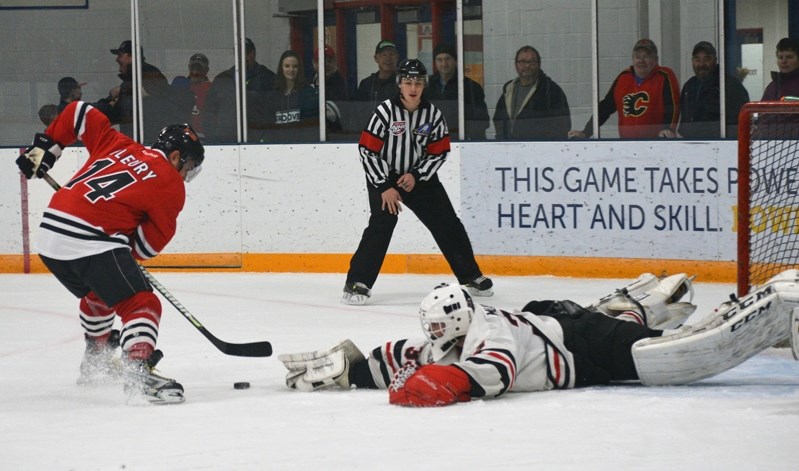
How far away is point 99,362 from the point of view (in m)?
4.36

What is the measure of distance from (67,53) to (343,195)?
6.99ft

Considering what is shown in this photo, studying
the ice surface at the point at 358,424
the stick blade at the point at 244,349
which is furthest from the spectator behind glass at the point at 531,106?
the stick blade at the point at 244,349

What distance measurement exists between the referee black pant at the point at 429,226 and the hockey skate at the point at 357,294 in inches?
1.5

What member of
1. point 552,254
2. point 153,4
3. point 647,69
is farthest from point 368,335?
point 153,4

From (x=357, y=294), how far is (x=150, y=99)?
100 inches

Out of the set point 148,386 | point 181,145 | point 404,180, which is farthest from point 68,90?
point 148,386

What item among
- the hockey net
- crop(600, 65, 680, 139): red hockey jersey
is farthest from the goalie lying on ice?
crop(600, 65, 680, 139): red hockey jersey

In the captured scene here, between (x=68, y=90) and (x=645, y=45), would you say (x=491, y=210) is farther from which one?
(x=68, y=90)

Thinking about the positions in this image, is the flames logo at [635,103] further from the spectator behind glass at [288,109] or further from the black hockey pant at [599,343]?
the black hockey pant at [599,343]

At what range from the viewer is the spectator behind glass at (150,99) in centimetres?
828

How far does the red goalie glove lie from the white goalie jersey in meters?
0.03

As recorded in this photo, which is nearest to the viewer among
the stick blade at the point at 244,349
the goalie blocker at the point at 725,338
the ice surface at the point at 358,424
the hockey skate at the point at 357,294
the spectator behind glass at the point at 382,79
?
the ice surface at the point at 358,424

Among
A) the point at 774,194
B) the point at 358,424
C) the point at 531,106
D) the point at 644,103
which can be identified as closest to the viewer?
the point at 358,424

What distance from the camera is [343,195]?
784 cm
